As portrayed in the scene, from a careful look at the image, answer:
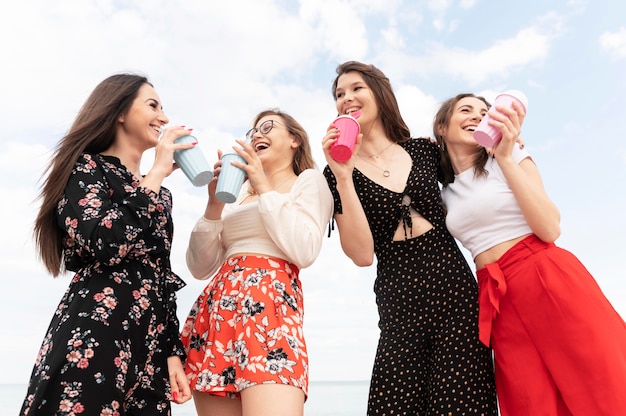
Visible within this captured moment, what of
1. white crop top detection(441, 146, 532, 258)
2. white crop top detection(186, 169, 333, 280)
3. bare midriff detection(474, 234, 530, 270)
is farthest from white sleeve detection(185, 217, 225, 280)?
bare midriff detection(474, 234, 530, 270)

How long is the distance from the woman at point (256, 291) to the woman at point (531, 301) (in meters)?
0.78

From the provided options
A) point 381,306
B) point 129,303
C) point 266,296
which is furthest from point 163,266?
point 381,306

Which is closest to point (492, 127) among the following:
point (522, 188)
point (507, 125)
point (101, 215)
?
point (507, 125)

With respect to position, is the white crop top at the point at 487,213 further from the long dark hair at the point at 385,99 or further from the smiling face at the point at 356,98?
the smiling face at the point at 356,98

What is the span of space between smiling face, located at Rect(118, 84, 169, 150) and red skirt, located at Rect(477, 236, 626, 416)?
163cm

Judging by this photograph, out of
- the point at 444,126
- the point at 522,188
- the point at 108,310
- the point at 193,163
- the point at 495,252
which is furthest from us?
the point at 444,126

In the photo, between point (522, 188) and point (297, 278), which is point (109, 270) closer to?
point (297, 278)

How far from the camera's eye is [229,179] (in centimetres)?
245

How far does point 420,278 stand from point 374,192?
1.53 feet

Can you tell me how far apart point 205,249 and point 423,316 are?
107 centimetres

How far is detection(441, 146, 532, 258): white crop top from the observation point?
2.61m

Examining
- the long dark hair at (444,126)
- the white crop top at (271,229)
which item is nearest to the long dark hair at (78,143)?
the white crop top at (271,229)

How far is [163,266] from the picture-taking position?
2377mm

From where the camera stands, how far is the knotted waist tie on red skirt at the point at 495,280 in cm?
246
